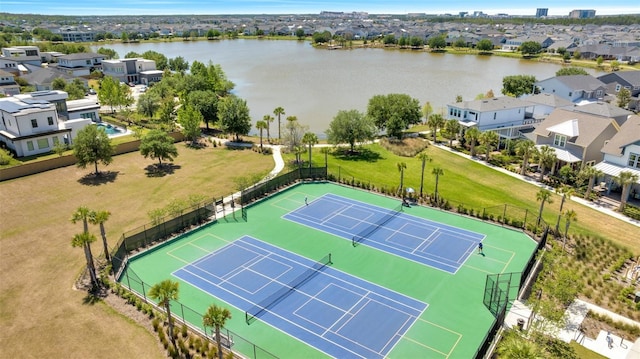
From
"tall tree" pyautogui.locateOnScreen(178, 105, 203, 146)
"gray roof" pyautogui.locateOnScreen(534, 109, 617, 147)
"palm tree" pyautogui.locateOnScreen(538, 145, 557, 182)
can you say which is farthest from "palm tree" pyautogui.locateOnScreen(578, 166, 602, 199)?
"tall tree" pyautogui.locateOnScreen(178, 105, 203, 146)

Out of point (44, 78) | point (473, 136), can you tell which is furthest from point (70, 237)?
point (44, 78)

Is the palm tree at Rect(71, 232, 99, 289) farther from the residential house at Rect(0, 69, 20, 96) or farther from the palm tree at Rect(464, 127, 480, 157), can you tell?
the residential house at Rect(0, 69, 20, 96)

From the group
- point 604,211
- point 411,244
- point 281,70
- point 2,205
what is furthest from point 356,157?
point 281,70

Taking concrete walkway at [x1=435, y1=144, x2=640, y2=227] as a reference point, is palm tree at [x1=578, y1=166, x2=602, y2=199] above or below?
above

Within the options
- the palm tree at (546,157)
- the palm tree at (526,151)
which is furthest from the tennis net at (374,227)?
the palm tree at (546,157)

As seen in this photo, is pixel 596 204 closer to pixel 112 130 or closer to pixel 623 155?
pixel 623 155

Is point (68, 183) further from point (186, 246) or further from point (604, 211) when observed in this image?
point (604, 211)
